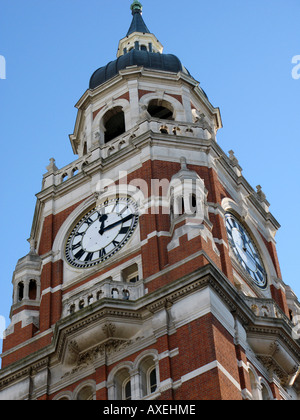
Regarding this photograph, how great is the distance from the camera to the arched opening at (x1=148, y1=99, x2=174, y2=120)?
3988 cm

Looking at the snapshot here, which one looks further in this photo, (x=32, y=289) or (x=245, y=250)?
(x=245, y=250)

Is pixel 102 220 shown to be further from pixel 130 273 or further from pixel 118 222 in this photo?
pixel 130 273

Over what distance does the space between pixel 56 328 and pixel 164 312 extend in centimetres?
304

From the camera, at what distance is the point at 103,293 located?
3058 centimetres

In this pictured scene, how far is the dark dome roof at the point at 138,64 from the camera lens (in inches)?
1619

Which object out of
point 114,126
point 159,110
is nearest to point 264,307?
point 159,110

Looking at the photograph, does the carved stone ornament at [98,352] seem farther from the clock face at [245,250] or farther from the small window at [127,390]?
the clock face at [245,250]

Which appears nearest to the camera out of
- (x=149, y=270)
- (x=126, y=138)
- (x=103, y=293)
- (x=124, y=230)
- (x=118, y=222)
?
(x=103, y=293)

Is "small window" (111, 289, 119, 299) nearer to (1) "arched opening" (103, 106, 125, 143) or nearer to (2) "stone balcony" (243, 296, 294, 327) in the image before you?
(2) "stone balcony" (243, 296, 294, 327)

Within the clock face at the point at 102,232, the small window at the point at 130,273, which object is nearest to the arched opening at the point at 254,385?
the small window at the point at 130,273

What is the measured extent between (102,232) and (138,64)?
9.19m

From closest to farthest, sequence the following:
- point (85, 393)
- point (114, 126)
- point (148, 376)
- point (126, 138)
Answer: point (148, 376)
point (85, 393)
point (126, 138)
point (114, 126)
